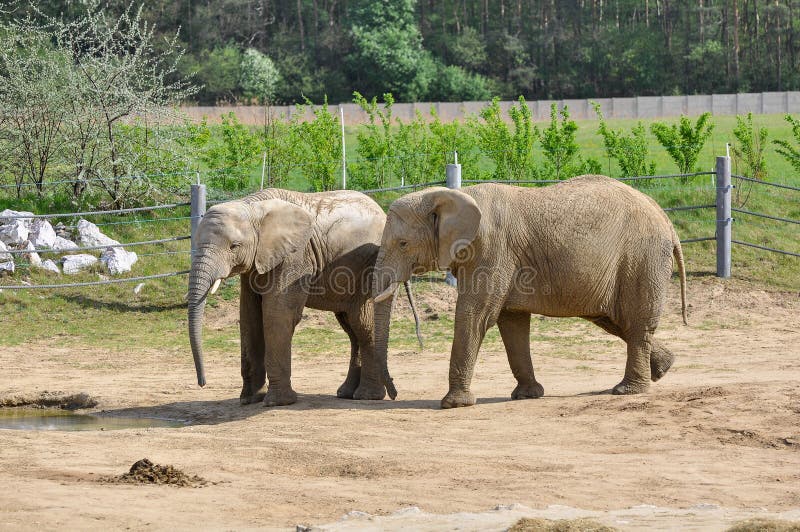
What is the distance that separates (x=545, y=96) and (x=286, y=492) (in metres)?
64.3

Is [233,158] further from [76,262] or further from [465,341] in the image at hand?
[465,341]

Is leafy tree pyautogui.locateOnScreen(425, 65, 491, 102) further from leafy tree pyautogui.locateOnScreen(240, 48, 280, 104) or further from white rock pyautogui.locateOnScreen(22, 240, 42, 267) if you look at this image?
white rock pyautogui.locateOnScreen(22, 240, 42, 267)

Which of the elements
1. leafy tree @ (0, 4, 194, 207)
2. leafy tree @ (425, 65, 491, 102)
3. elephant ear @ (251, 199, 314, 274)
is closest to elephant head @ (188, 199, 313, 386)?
elephant ear @ (251, 199, 314, 274)

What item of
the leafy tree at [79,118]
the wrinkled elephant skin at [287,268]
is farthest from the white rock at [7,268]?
the wrinkled elephant skin at [287,268]

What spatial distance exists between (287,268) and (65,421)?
2532 millimetres

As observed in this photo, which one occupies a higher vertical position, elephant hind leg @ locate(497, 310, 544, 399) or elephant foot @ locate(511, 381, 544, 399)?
elephant hind leg @ locate(497, 310, 544, 399)

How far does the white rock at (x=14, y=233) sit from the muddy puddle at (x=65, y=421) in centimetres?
624

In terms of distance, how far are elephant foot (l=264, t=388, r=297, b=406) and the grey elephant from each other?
884 millimetres

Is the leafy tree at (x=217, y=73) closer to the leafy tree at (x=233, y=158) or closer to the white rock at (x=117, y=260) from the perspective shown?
the leafy tree at (x=233, y=158)

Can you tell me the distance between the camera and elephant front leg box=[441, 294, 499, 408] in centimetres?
1090

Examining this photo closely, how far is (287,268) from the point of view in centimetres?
1120

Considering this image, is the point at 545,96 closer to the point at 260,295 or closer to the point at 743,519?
the point at 260,295

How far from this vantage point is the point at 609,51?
A: 70.9 metres

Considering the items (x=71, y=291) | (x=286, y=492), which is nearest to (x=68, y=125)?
(x=71, y=291)
